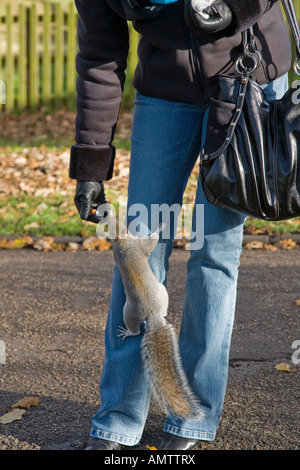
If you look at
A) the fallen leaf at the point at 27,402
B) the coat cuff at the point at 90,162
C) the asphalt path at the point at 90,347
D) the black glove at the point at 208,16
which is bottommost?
the fallen leaf at the point at 27,402

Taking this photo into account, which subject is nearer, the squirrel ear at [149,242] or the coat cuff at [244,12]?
the coat cuff at [244,12]

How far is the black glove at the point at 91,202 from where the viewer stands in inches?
90.3

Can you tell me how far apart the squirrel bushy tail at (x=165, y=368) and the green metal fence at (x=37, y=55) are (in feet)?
30.7

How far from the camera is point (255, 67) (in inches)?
80.4

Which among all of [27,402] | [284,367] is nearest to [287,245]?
[284,367]

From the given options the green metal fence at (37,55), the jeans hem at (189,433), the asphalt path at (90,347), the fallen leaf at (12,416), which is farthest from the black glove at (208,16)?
the green metal fence at (37,55)

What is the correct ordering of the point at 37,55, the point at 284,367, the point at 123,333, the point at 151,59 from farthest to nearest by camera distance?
1. the point at 37,55
2. the point at 284,367
3. the point at 123,333
4. the point at 151,59

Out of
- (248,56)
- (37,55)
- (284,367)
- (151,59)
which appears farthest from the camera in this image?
(37,55)

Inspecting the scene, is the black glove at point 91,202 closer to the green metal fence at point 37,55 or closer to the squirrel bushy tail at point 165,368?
the squirrel bushy tail at point 165,368

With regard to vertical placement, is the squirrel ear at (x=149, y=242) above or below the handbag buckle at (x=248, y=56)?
below

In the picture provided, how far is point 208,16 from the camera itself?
1938 mm

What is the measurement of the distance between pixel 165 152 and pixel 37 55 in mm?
9973

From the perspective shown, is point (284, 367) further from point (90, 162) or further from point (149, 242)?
point (90, 162)

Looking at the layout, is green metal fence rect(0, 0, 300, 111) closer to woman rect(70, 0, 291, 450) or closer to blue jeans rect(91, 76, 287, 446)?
woman rect(70, 0, 291, 450)
